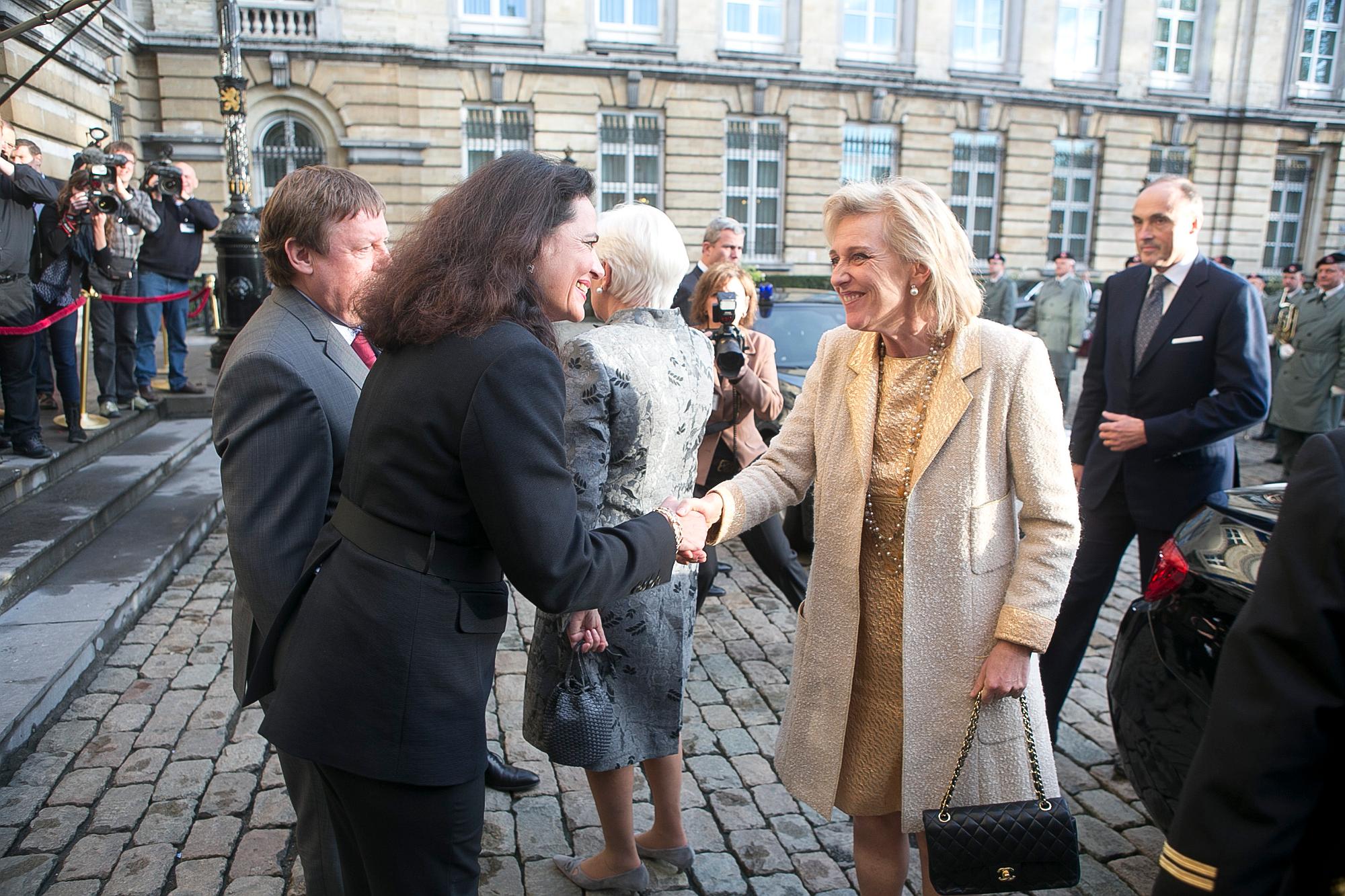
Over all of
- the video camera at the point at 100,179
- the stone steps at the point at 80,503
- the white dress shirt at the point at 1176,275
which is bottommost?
the stone steps at the point at 80,503

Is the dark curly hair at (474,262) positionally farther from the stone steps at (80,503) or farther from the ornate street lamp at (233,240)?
the ornate street lamp at (233,240)

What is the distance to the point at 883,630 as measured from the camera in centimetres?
227

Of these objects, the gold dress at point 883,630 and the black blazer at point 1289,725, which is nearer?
the black blazer at point 1289,725

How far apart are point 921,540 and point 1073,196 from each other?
2734cm

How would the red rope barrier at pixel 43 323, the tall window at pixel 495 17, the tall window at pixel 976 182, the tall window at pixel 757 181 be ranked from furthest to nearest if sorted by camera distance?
the tall window at pixel 976 182 → the tall window at pixel 757 181 → the tall window at pixel 495 17 → the red rope barrier at pixel 43 323

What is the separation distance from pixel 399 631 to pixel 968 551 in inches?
50.0

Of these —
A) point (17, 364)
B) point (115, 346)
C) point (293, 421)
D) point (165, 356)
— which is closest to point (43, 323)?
point (17, 364)

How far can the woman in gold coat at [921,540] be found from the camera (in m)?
2.13

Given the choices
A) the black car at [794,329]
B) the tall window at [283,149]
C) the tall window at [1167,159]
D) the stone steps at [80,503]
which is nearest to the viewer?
the stone steps at [80,503]

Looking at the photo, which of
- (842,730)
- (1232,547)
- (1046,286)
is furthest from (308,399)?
(1046,286)

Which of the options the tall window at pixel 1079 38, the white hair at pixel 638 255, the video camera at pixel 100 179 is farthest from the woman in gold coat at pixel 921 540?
the tall window at pixel 1079 38

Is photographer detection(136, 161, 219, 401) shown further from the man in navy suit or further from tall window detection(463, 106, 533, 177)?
tall window detection(463, 106, 533, 177)

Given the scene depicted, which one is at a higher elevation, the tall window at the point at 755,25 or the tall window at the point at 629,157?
the tall window at the point at 755,25

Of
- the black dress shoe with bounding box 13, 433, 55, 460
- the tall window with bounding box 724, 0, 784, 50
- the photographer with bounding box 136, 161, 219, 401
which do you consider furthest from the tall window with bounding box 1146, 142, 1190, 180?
the black dress shoe with bounding box 13, 433, 55, 460
